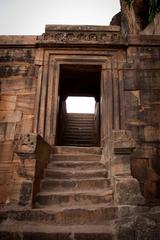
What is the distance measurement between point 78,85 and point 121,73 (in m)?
3.21

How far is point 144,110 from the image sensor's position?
239 inches

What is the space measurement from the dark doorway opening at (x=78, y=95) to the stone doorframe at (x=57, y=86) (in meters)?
0.26

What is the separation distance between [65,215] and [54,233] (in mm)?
413

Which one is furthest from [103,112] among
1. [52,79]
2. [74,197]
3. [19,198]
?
[19,198]

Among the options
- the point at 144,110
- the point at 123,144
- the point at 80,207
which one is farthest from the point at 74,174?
the point at 144,110

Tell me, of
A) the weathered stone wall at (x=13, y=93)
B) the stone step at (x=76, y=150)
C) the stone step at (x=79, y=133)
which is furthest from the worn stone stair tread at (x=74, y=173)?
the stone step at (x=79, y=133)

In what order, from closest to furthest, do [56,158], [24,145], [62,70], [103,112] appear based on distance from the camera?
[24,145] → [56,158] → [103,112] → [62,70]

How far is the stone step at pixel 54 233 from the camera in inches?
115

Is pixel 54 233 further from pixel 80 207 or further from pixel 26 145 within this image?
pixel 26 145

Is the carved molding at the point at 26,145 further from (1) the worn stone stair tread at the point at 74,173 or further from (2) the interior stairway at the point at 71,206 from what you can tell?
(1) the worn stone stair tread at the point at 74,173

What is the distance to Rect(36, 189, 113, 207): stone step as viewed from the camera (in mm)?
3752

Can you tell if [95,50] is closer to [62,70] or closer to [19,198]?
[62,70]

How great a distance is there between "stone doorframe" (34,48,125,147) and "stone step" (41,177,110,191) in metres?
1.72

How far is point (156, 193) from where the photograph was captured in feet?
17.8
